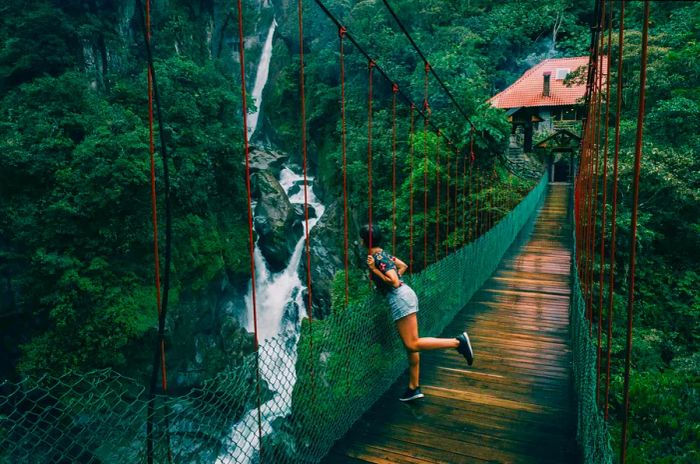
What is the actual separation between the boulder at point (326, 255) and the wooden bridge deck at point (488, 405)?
306 inches

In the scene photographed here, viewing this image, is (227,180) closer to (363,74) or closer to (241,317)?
(241,317)

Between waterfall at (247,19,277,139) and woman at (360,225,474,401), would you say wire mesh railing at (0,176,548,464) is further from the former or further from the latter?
waterfall at (247,19,277,139)

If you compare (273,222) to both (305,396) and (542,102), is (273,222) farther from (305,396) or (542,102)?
(305,396)

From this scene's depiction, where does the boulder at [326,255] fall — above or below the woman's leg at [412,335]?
below

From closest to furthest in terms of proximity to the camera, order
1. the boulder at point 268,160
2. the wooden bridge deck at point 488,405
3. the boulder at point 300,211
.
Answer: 1. the wooden bridge deck at point 488,405
2. the boulder at point 300,211
3. the boulder at point 268,160

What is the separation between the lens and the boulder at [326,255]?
12719mm

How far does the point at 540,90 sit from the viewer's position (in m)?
17.0

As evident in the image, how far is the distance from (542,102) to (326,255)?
394 inches

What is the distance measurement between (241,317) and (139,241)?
4390 mm

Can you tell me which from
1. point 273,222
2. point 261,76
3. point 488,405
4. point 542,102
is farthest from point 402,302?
point 261,76

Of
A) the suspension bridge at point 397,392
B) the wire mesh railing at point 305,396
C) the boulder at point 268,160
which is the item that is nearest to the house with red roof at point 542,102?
the boulder at point 268,160

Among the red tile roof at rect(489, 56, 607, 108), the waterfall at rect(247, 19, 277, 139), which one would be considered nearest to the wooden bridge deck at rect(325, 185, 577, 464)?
the red tile roof at rect(489, 56, 607, 108)

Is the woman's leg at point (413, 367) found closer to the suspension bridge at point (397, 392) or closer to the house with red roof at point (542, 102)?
the suspension bridge at point (397, 392)

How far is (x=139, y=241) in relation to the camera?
906 centimetres
